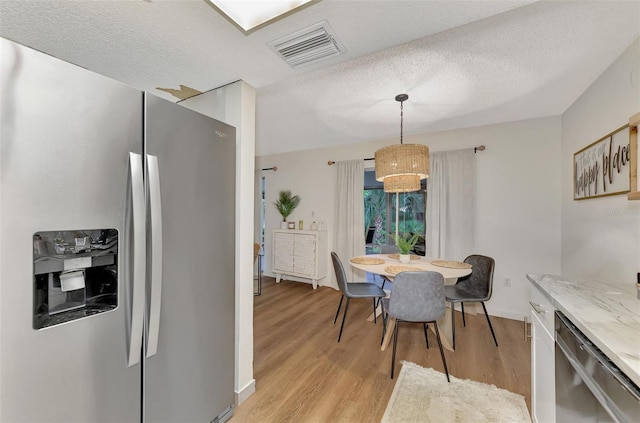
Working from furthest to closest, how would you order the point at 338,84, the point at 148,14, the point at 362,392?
the point at 338,84
the point at 362,392
the point at 148,14

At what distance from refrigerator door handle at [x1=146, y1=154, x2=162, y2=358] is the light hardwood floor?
0.93 meters

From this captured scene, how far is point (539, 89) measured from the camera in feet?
7.59

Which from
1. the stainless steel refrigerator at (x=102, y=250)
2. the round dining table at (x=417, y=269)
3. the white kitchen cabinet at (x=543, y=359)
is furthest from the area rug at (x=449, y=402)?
the stainless steel refrigerator at (x=102, y=250)

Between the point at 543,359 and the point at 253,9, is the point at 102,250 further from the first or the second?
the point at 543,359

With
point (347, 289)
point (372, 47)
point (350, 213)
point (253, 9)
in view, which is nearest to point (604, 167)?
point (372, 47)

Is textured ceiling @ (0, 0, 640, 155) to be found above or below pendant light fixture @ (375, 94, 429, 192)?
above

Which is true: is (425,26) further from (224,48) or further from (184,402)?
(184,402)

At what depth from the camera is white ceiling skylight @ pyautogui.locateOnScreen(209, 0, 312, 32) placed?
3.76ft

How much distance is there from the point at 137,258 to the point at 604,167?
10.5 feet

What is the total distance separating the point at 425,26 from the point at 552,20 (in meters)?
0.89

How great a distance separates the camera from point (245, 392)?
1739 mm

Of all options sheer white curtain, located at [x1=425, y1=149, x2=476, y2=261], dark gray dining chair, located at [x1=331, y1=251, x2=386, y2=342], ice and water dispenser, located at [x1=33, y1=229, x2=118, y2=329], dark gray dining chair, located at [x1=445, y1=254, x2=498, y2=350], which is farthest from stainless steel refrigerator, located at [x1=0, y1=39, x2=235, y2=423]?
sheer white curtain, located at [x1=425, y1=149, x2=476, y2=261]

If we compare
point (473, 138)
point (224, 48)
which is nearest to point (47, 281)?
point (224, 48)

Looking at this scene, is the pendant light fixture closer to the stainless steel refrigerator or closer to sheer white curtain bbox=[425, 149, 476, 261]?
sheer white curtain bbox=[425, 149, 476, 261]
